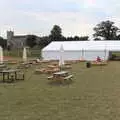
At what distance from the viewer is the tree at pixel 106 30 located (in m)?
89.1

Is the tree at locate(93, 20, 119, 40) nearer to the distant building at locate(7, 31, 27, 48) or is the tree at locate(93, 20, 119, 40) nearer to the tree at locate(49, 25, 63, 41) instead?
the tree at locate(49, 25, 63, 41)

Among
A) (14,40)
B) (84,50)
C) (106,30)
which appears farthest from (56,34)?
(84,50)

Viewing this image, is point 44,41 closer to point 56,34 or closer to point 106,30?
point 56,34

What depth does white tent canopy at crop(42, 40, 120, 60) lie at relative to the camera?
1533 inches

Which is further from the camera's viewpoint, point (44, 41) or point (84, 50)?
point (44, 41)

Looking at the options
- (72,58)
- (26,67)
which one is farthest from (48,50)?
(26,67)

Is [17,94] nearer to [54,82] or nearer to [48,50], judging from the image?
[54,82]

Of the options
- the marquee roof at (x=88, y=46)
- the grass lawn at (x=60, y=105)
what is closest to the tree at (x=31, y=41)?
the marquee roof at (x=88, y=46)

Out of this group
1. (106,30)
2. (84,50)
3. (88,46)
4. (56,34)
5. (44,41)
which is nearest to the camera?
(84,50)

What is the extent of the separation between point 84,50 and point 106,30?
168 ft

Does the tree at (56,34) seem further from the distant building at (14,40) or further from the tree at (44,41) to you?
the distant building at (14,40)

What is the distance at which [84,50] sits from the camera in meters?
39.5

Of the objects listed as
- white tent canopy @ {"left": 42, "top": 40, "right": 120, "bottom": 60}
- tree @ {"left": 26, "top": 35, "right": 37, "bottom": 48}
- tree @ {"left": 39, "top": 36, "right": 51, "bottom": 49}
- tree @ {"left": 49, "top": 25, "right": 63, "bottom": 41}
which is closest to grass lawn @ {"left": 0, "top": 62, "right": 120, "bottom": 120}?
white tent canopy @ {"left": 42, "top": 40, "right": 120, "bottom": 60}

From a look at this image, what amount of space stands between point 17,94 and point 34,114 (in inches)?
138
